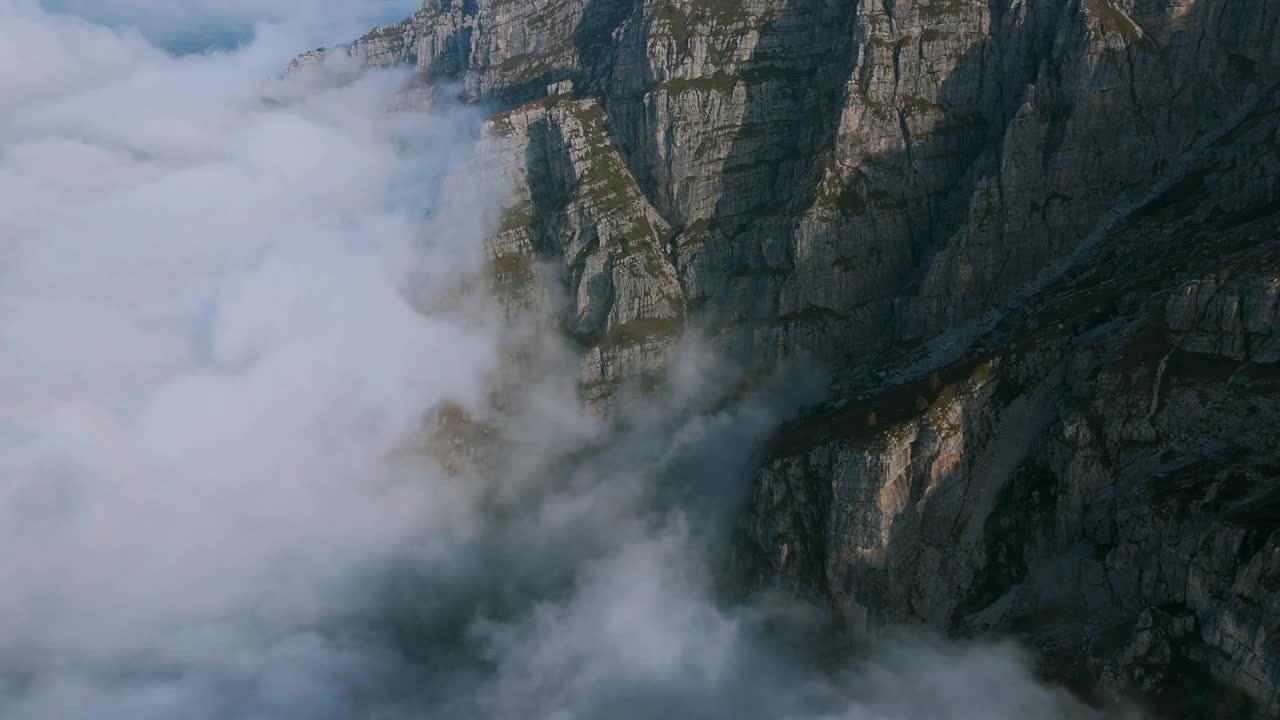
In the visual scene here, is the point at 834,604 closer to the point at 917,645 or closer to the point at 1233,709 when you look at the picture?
the point at 917,645

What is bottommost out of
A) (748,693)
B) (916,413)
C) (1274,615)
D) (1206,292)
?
(748,693)

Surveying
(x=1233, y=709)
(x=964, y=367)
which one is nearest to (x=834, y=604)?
(x=964, y=367)

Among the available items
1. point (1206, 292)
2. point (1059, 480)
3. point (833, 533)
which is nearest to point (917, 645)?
point (833, 533)

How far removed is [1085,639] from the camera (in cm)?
15538

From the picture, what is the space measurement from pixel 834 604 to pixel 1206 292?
8676 centimetres

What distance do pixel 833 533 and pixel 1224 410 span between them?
7098cm

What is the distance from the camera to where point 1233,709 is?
437 feet

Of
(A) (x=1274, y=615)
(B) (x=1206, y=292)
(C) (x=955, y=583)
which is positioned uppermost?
(B) (x=1206, y=292)

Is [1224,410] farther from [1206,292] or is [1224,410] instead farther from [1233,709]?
[1233,709]

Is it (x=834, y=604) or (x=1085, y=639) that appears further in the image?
(x=834, y=604)

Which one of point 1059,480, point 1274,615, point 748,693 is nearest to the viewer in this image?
point 1274,615

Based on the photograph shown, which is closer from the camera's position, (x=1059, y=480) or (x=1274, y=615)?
(x=1274, y=615)

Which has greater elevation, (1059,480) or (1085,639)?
(1059,480)

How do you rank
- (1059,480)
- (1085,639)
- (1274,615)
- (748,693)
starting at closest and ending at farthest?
(1274,615) < (1085,639) < (1059,480) < (748,693)
